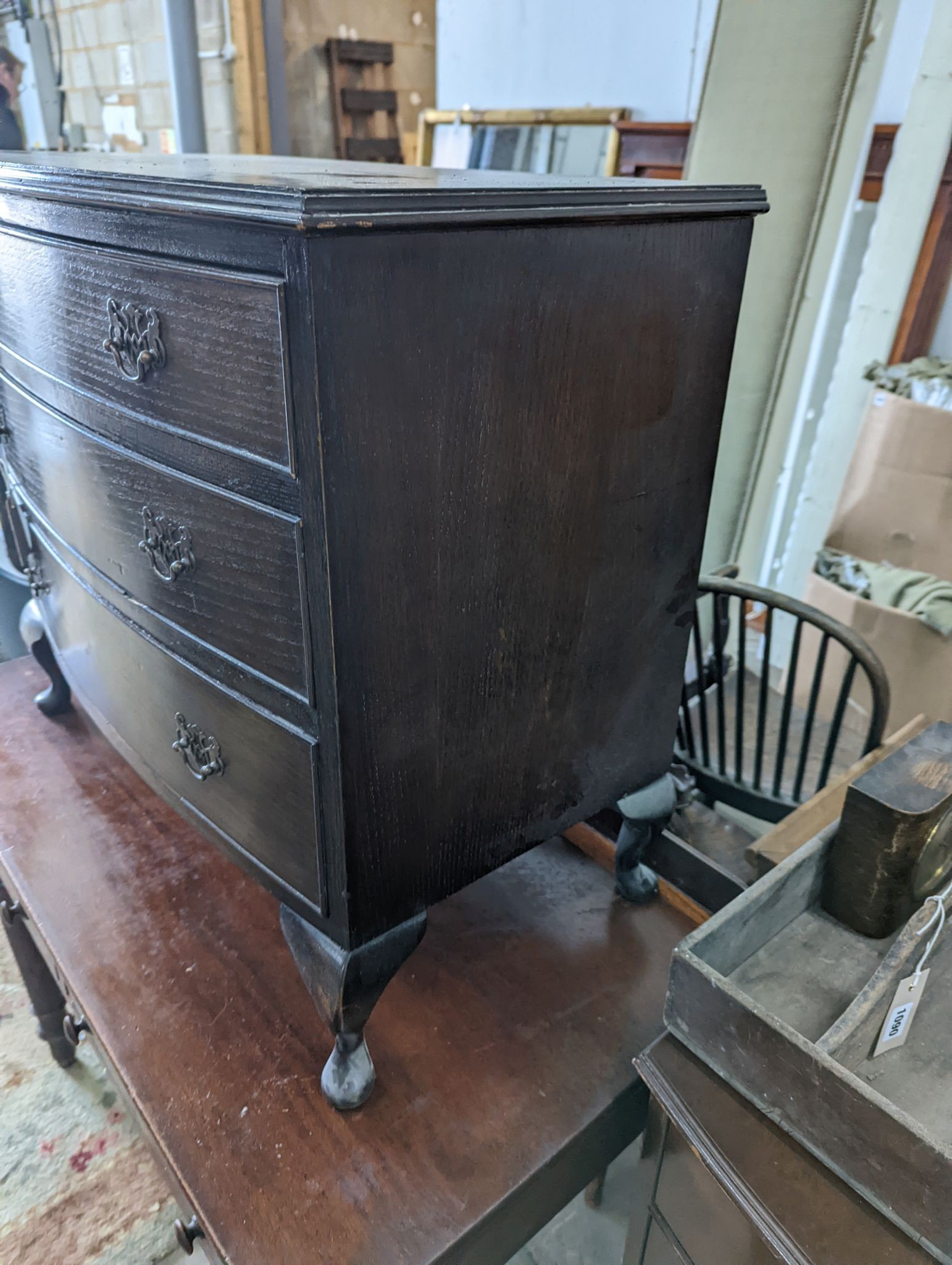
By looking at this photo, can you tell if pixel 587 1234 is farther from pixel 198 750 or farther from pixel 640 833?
pixel 198 750

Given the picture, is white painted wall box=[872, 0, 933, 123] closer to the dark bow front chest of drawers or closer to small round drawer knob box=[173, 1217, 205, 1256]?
the dark bow front chest of drawers

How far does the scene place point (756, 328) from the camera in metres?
1.48

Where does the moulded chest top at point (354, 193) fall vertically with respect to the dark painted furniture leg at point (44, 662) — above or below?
above

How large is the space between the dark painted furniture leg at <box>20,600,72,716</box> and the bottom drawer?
0.24 meters

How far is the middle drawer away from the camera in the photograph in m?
0.63

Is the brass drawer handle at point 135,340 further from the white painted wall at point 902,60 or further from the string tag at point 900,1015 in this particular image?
the white painted wall at point 902,60

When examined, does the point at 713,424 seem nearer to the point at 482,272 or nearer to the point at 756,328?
the point at 482,272

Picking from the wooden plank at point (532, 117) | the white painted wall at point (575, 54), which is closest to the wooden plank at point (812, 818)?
the white painted wall at point (575, 54)

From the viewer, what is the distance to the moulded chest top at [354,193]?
0.50 m

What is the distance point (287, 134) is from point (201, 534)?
294cm

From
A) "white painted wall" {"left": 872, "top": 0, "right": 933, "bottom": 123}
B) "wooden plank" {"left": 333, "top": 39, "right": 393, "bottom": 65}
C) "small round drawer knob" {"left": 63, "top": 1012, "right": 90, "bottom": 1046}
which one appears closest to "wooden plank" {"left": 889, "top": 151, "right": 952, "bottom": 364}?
"white painted wall" {"left": 872, "top": 0, "right": 933, "bottom": 123}

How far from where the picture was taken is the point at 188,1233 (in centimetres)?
75

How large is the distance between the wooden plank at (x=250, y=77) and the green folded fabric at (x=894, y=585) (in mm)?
2281

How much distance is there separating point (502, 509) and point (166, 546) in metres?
0.29
